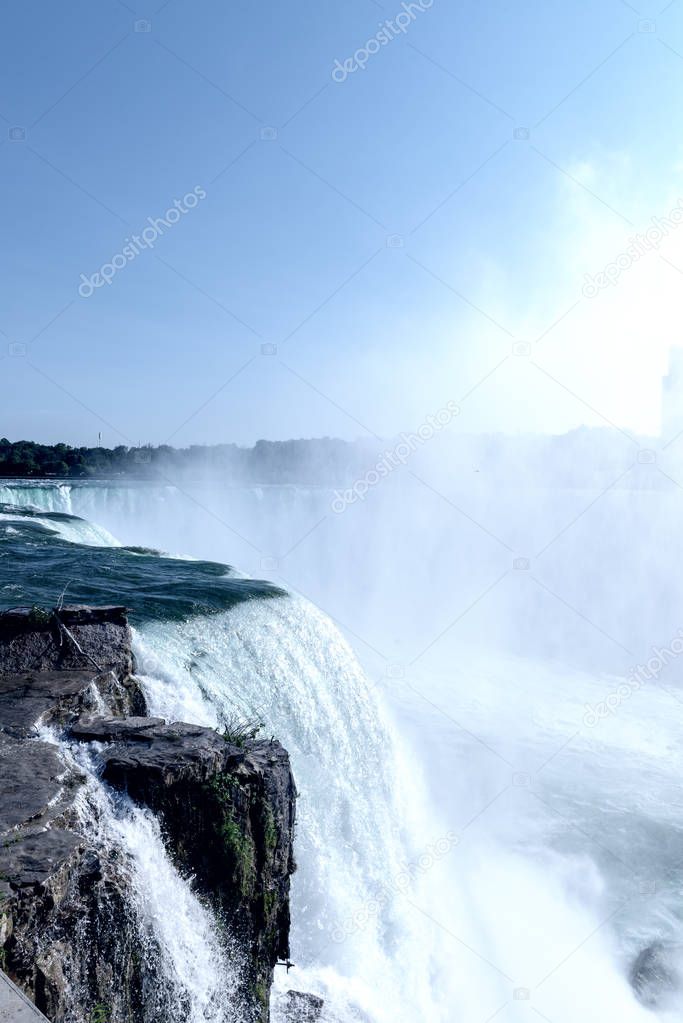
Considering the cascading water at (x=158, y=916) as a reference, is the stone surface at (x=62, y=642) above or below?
above

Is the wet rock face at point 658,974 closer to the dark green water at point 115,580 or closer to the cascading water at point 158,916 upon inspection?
the cascading water at point 158,916

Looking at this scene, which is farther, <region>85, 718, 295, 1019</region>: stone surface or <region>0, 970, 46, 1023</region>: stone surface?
<region>85, 718, 295, 1019</region>: stone surface

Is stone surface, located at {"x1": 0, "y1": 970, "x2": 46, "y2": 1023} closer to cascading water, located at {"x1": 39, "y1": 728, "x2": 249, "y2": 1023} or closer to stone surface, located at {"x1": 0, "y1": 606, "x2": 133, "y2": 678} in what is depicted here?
cascading water, located at {"x1": 39, "y1": 728, "x2": 249, "y2": 1023}

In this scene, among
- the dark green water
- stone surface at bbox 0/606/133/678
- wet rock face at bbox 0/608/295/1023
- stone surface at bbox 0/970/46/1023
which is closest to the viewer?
stone surface at bbox 0/970/46/1023

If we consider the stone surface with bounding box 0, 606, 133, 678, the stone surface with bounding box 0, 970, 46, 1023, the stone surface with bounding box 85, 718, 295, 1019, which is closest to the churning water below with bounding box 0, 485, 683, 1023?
Answer: the stone surface with bounding box 85, 718, 295, 1019

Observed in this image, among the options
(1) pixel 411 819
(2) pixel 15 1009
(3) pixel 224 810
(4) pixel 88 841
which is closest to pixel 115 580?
(1) pixel 411 819

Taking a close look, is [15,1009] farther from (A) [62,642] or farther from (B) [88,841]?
(A) [62,642]

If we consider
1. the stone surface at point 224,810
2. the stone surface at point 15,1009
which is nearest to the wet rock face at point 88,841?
the stone surface at point 224,810
